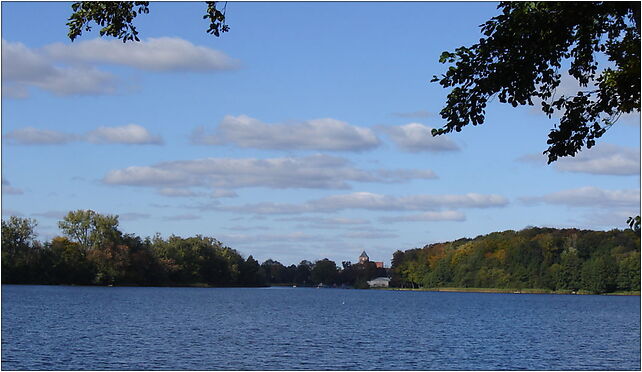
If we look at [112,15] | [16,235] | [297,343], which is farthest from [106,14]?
[16,235]

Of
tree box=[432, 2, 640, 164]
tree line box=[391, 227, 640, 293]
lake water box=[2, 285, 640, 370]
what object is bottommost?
lake water box=[2, 285, 640, 370]

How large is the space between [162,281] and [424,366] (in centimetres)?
14054

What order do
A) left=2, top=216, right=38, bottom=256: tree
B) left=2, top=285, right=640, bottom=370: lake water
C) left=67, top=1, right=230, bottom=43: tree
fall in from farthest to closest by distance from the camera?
left=2, top=216, right=38, bottom=256: tree → left=2, top=285, right=640, bottom=370: lake water → left=67, top=1, right=230, bottom=43: tree

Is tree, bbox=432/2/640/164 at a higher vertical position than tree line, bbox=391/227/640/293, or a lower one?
lower

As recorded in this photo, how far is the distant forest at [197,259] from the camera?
483ft

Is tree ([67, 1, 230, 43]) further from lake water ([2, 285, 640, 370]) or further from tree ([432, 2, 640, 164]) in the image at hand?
lake water ([2, 285, 640, 370])

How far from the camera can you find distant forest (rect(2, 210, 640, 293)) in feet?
483

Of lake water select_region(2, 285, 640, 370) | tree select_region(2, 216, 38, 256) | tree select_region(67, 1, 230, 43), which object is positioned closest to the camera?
tree select_region(67, 1, 230, 43)

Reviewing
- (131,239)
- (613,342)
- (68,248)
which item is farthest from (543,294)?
(613,342)

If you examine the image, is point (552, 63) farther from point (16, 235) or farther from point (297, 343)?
point (16, 235)

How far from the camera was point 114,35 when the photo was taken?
12.2 metres

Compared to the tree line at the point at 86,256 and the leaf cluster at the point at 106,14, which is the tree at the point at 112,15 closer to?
the leaf cluster at the point at 106,14

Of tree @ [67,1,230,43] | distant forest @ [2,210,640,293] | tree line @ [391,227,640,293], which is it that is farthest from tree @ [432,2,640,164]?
tree line @ [391,227,640,293]

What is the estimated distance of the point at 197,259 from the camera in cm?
18500
